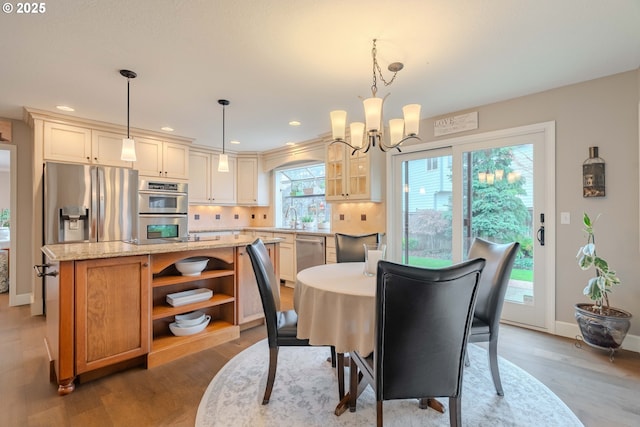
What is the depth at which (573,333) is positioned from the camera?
110 inches

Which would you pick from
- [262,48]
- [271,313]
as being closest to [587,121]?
[262,48]

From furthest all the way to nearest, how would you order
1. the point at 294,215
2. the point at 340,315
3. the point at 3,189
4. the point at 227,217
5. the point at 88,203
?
the point at 3,189 → the point at 227,217 → the point at 294,215 → the point at 88,203 → the point at 340,315

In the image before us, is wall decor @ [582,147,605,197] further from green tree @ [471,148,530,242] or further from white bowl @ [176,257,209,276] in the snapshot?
white bowl @ [176,257,209,276]

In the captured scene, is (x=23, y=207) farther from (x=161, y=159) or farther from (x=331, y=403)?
(x=331, y=403)

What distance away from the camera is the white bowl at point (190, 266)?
2.55 meters

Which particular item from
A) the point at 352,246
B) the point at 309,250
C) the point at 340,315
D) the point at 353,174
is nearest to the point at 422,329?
the point at 340,315

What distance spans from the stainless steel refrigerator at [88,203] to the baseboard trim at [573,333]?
440 centimetres

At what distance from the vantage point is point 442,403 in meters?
1.84

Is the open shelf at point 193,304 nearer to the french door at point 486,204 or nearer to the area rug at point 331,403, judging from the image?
the area rug at point 331,403

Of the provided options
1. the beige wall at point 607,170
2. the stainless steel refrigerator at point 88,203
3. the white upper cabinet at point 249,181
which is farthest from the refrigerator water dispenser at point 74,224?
the beige wall at point 607,170

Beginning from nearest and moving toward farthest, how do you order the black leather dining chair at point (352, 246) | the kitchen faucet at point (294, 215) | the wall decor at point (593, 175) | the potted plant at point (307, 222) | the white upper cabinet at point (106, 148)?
the wall decor at point (593, 175) < the black leather dining chair at point (352, 246) < the white upper cabinet at point (106, 148) < the potted plant at point (307, 222) < the kitchen faucet at point (294, 215)

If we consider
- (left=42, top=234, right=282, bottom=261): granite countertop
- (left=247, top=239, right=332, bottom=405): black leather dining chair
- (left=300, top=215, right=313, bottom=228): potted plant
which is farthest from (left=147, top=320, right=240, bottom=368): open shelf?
(left=300, top=215, right=313, bottom=228): potted plant

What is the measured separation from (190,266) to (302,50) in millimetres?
1952

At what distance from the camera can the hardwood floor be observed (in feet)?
5.63
